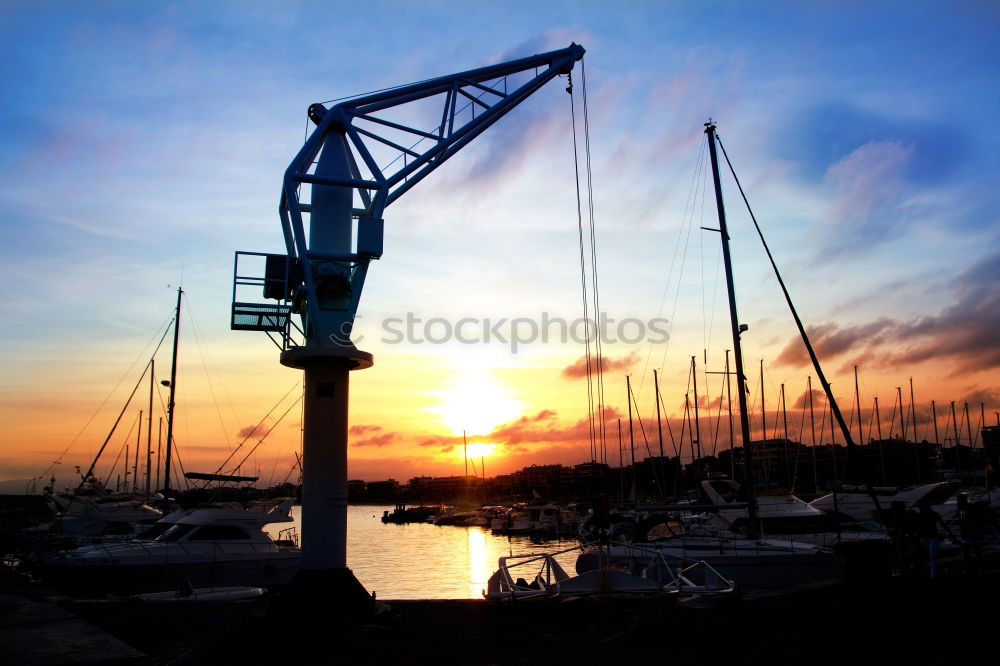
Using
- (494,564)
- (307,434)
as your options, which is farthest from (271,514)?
(494,564)

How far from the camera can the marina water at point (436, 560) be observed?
4731 cm

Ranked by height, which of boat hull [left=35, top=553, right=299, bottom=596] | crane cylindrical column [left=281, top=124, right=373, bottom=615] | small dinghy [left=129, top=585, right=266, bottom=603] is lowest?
boat hull [left=35, top=553, right=299, bottom=596]

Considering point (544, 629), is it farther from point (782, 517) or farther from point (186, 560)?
point (782, 517)

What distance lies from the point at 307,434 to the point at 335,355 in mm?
1910

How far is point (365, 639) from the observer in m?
12.6

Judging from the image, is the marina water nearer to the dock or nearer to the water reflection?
the water reflection

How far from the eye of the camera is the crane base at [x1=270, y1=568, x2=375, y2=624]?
15.0 metres

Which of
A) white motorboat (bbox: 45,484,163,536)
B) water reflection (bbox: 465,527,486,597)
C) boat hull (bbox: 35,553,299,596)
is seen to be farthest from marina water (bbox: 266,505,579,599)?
white motorboat (bbox: 45,484,163,536)

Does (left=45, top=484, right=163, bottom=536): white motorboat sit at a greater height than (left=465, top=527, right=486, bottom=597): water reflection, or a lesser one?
greater

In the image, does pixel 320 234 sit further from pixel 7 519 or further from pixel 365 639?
pixel 7 519

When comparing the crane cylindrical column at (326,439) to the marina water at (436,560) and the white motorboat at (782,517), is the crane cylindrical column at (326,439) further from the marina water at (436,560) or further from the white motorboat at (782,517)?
the white motorboat at (782,517)

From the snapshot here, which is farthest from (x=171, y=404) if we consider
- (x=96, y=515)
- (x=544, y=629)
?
(x=544, y=629)

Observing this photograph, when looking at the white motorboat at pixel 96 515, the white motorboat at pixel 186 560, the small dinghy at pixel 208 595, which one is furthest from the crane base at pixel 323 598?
the white motorboat at pixel 96 515

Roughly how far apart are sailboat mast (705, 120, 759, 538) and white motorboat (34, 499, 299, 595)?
20.5 meters
